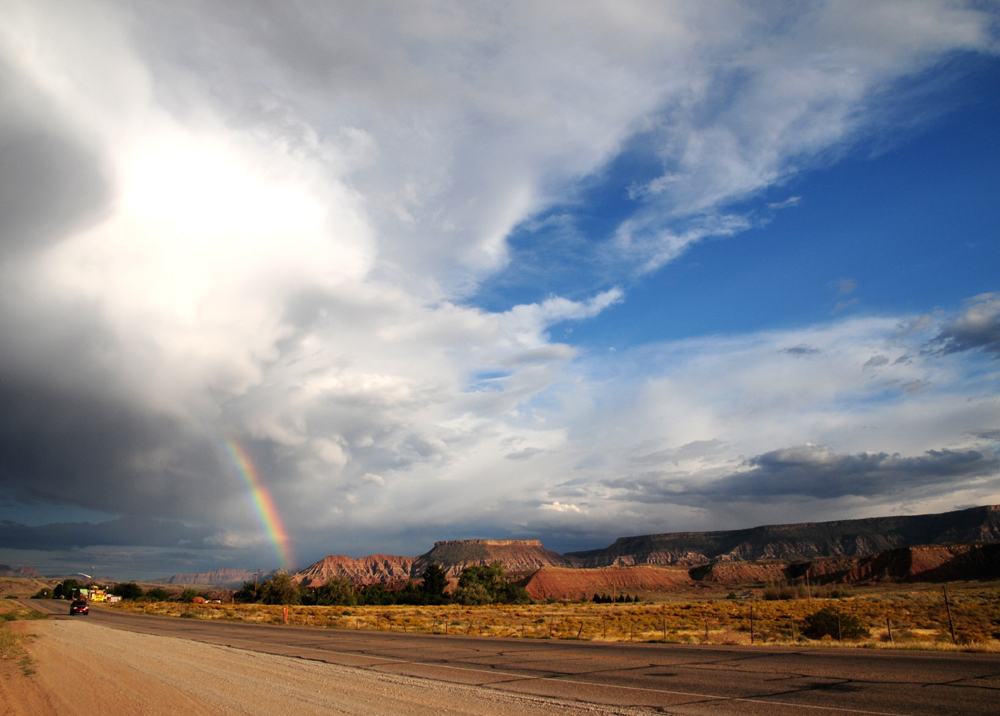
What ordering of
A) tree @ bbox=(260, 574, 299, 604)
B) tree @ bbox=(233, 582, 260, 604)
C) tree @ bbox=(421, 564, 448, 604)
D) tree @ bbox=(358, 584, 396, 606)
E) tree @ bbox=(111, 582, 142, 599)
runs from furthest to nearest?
1. tree @ bbox=(111, 582, 142, 599)
2. tree @ bbox=(421, 564, 448, 604)
3. tree @ bbox=(233, 582, 260, 604)
4. tree @ bbox=(358, 584, 396, 606)
5. tree @ bbox=(260, 574, 299, 604)

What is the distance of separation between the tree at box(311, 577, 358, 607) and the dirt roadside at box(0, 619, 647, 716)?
7481cm

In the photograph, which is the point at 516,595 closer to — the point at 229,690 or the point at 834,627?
the point at 834,627

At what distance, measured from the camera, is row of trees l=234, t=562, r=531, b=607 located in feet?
306

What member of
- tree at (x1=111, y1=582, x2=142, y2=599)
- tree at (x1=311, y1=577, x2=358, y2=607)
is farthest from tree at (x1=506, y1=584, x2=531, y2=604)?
tree at (x1=111, y1=582, x2=142, y2=599)

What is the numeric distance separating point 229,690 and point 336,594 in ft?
283

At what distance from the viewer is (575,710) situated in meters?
11.8

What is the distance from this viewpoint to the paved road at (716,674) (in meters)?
12.4

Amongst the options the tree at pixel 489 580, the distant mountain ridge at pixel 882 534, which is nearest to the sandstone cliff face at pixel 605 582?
the tree at pixel 489 580

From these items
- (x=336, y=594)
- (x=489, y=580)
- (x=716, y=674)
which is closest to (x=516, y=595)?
(x=489, y=580)

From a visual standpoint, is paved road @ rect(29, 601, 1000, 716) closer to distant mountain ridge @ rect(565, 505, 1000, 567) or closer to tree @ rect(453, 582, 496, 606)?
tree @ rect(453, 582, 496, 606)

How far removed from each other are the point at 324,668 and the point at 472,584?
82267 mm

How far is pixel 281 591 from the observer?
93.8 metres

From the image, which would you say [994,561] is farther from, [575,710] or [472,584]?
[575,710]

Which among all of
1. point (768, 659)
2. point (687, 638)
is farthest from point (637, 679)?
point (687, 638)
